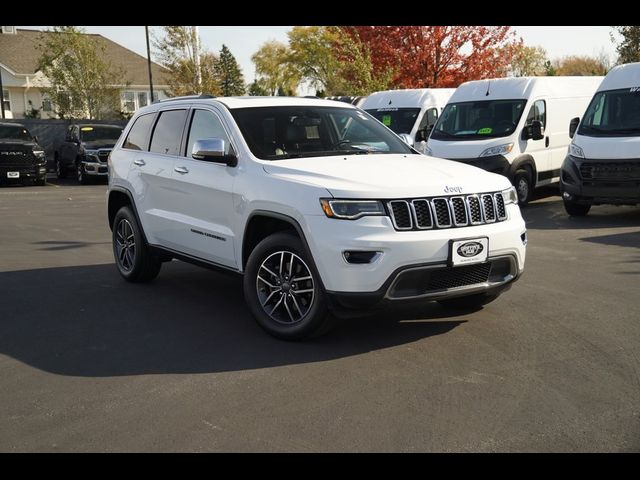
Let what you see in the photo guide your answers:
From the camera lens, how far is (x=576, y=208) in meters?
12.9

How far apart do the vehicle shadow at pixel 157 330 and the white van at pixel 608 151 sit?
256 inches

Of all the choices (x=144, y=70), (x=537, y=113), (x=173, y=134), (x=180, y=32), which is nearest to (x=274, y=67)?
(x=144, y=70)

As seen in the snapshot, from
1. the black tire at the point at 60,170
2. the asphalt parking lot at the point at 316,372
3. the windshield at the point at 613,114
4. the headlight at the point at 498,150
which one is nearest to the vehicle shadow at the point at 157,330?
the asphalt parking lot at the point at 316,372

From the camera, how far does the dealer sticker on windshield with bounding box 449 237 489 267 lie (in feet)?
18.0

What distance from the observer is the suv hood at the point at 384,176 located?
550 centimetres

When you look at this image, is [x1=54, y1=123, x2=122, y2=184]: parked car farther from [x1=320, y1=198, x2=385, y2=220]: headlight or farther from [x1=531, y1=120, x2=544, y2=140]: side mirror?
[x1=320, y1=198, x2=385, y2=220]: headlight

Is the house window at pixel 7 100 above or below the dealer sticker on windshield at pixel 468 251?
above

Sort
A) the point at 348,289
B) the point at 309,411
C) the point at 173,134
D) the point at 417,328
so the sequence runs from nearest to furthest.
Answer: the point at 309,411 → the point at 348,289 → the point at 417,328 → the point at 173,134

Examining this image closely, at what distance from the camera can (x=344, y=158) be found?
636 cm

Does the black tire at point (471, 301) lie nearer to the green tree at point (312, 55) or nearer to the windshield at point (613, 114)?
the windshield at point (613, 114)

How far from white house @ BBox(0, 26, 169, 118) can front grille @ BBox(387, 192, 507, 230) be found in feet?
157

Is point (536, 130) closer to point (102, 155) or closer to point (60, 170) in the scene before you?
point (102, 155)

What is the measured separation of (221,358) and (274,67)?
248ft
